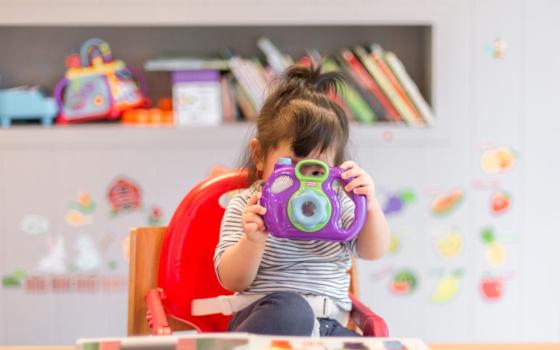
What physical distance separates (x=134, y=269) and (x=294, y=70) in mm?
466

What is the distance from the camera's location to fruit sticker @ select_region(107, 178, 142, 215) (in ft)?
7.93

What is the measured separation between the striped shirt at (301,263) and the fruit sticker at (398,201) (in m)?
1.08

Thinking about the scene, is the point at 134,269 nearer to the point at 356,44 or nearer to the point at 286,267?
the point at 286,267

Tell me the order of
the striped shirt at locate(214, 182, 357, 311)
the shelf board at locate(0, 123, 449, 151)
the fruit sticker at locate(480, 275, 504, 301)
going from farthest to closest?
the fruit sticker at locate(480, 275, 504, 301), the shelf board at locate(0, 123, 449, 151), the striped shirt at locate(214, 182, 357, 311)

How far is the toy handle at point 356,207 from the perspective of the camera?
1115mm

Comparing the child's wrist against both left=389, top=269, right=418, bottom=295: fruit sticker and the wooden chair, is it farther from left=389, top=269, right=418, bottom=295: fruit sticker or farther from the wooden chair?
left=389, top=269, right=418, bottom=295: fruit sticker

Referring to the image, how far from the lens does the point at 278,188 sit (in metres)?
1.12

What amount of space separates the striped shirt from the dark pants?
98mm

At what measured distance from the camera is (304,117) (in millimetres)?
1311

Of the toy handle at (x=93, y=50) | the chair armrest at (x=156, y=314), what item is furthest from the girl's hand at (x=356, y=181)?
the toy handle at (x=93, y=50)

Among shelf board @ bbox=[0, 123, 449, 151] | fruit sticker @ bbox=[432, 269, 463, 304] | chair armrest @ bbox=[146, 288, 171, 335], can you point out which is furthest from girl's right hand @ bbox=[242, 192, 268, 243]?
fruit sticker @ bbox=[432, 269, 463, 304]

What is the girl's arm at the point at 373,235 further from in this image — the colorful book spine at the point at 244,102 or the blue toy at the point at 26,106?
the blue toy at the point at 26,106

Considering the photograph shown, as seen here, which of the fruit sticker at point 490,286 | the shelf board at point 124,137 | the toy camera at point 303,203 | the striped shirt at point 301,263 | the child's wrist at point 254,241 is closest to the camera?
the toy camera at point 303,203

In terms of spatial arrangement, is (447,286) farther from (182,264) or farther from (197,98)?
(182,264)
